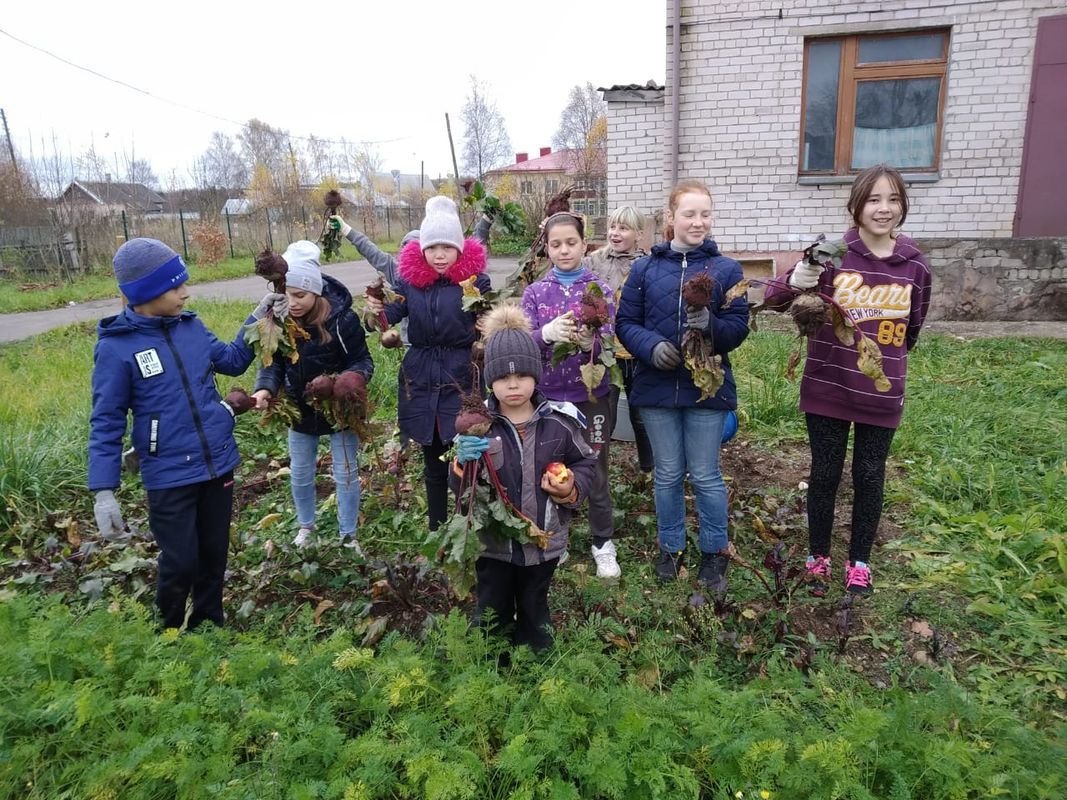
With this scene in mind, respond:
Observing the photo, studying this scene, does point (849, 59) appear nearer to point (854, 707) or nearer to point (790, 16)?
point (790, 16)

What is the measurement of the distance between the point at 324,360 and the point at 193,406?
777 millimetres

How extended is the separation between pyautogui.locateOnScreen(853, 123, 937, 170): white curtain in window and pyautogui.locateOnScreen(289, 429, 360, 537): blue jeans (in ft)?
26.8

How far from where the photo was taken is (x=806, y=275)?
9.47 ft

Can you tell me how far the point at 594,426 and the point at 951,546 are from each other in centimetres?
203

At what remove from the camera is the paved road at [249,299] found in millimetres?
8141

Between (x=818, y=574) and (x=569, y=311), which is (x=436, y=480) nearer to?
(x=569, y=311)

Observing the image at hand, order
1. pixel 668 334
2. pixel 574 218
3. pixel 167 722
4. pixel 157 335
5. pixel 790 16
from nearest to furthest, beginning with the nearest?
1. pixel 167 722
2. pixel 157 335
3. pixel 668 334
4. pixel 574 218
5. pixel 790 16

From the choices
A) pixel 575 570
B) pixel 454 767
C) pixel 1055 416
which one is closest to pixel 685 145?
pixel 1055 416

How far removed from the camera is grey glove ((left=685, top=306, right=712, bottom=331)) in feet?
9.32

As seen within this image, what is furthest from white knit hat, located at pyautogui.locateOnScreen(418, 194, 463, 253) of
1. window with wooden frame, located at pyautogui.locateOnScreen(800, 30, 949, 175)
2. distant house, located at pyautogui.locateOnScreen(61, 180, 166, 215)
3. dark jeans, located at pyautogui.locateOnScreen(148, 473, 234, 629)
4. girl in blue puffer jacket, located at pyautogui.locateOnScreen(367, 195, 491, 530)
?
distant house, located at pyautogui.locateOnScreen(61, 180, 166, 215)

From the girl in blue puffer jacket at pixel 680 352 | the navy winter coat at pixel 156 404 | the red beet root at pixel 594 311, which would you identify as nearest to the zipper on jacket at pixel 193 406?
the navy winter coat at pixel 156 404

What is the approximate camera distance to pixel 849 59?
8.67 meters

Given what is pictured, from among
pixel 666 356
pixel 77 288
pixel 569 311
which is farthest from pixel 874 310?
pixel 77 288

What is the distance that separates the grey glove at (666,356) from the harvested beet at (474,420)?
0.94m
